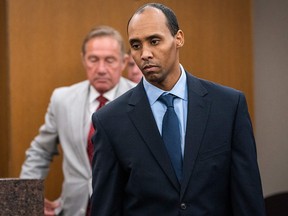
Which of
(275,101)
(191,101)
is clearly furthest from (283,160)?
(191,101)

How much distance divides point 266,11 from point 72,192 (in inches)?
95.8

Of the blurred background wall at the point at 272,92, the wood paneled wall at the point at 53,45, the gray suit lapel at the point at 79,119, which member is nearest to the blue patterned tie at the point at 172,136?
the gray suit lapel at the point at 79,119

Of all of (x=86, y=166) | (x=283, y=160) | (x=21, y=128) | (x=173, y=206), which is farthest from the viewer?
(x=283, y=160)

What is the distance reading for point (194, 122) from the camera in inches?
111

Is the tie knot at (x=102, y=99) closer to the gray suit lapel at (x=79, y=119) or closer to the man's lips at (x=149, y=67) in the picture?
→ the gray suit lapel at (x=79, y=119)

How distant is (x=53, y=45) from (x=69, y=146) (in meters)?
1.04

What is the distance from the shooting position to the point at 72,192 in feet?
15.3

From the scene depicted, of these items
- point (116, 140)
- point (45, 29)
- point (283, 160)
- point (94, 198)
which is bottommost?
point (283, 160)

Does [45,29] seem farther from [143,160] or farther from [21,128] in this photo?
[143,160]

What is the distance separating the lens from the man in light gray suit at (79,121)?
4609 mm

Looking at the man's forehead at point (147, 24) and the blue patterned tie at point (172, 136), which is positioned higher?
the man's forehead at point (147, 24)

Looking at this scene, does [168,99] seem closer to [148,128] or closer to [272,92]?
[148,128]

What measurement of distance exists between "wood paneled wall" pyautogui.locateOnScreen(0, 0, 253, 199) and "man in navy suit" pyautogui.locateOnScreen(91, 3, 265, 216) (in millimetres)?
2507

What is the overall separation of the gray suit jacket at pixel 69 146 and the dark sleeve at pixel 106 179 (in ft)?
5.52
